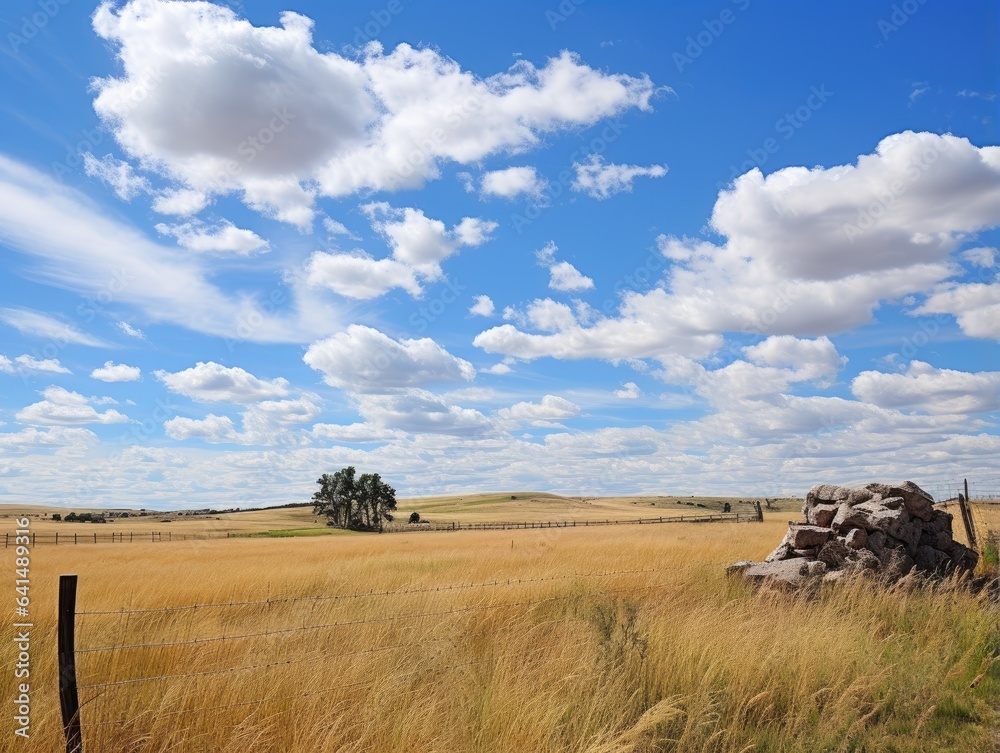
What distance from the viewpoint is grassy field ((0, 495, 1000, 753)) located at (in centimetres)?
540

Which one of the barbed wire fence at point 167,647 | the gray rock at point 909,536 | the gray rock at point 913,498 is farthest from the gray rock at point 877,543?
the barbed wire fence at point 167,647

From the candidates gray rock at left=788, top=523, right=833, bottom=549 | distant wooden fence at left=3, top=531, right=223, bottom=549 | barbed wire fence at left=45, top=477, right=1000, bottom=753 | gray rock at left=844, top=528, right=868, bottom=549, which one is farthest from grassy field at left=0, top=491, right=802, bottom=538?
gray rock at left=844, top=528, right=868, bottom=549

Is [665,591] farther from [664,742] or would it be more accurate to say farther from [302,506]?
[302,506]

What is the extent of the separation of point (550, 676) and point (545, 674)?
0.12 metres

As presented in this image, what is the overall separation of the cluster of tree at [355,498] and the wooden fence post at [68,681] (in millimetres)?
89393

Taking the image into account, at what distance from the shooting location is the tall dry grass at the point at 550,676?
5.39m

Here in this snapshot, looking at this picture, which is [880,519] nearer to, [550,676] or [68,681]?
[550,676]

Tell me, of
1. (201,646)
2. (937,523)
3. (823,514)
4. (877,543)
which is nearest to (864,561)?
(877,543)

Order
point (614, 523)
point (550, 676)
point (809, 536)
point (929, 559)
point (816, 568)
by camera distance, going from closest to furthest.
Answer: point (550, 676) < point (816, 568) < point (929, 559) < point (809, 536) < point (614, 523)

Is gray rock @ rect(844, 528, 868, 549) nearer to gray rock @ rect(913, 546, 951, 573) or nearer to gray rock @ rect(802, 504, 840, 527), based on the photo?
gray rock @ rect(802, 504, 840, 527)

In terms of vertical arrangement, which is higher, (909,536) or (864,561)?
(909,536)

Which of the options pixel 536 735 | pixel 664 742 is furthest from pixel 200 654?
pixel 664 742

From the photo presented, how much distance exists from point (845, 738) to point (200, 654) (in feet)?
20.4

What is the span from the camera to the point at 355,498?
95.1 metres
